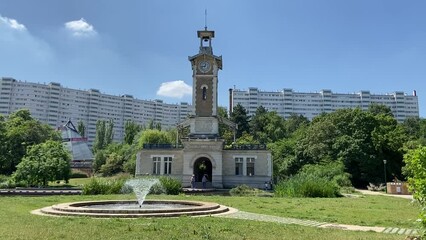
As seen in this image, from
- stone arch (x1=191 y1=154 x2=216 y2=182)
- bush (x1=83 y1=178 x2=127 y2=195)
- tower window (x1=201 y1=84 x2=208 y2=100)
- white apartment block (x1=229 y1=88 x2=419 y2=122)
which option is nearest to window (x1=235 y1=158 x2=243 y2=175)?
stone arch (x1=191 y1=154 x2=216 y2=182)

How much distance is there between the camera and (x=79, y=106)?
457ft

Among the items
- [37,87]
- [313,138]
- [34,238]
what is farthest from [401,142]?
[37,87]

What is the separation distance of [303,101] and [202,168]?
116 metres

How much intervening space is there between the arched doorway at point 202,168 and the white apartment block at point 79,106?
3801 inches

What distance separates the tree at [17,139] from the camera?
4941 centimetres

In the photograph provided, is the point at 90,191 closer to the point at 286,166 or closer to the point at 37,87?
the point at 286,166

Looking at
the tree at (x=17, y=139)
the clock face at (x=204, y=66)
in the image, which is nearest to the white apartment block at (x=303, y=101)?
the tree at (x=17, y=139)

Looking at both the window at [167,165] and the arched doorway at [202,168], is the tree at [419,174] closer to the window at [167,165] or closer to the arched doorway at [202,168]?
A: the arched doorway at [202,168]

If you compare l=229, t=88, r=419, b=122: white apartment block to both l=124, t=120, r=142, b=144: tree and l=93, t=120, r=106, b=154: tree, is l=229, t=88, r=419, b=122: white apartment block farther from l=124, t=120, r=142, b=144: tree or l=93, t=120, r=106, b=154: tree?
l=124, t=120, r=142, b=144: tree

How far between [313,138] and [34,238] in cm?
4599

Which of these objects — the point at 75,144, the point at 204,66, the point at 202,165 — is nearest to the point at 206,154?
the point at 202,165

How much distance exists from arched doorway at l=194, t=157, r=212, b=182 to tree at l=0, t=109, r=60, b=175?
2555cm

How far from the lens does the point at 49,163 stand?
34.8 metres

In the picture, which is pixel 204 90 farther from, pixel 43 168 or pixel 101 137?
pixel 101 137
